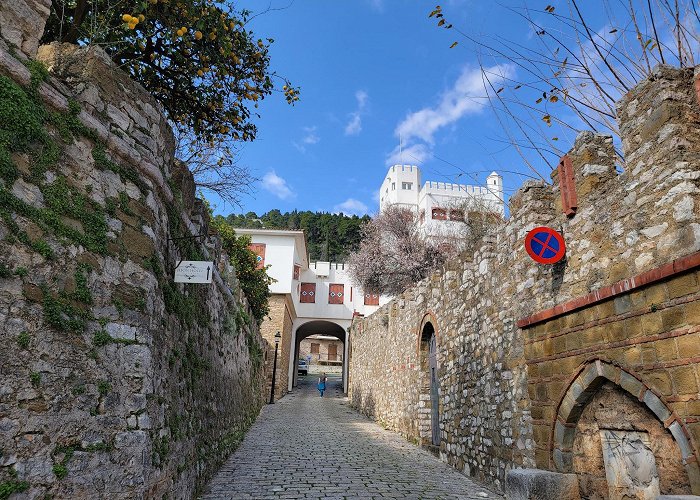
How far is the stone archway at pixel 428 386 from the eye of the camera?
10.2m

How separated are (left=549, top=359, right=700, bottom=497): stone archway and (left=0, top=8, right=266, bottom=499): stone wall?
3704 millimetres

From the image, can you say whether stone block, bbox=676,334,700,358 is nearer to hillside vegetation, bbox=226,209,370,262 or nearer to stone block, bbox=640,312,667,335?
stone block, bbox=640,312,667,335

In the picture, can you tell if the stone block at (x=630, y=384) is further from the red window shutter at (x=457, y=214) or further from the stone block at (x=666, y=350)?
the red window shutter at (x=457, y=214)

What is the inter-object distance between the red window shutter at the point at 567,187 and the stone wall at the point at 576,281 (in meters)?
0.06

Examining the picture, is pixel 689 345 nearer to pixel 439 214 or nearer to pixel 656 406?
pixel 656 406

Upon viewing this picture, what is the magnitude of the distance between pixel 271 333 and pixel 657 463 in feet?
75.2

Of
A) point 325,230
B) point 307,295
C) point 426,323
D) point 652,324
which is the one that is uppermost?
point 325,230

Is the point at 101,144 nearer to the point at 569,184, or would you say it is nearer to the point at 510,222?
the point at 569,184

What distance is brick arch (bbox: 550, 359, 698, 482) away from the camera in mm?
3020

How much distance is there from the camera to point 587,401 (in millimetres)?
4109

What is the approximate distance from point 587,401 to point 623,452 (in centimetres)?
49

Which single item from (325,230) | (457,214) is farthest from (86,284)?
(325,230)

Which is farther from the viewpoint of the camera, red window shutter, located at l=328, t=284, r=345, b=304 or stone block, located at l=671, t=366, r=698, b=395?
red window shutter, located at l=328, t=284, r=345, b=304

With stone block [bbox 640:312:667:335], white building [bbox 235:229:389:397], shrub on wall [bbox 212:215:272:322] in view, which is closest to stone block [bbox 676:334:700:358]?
stone block [bbox 640:312:667:335]
